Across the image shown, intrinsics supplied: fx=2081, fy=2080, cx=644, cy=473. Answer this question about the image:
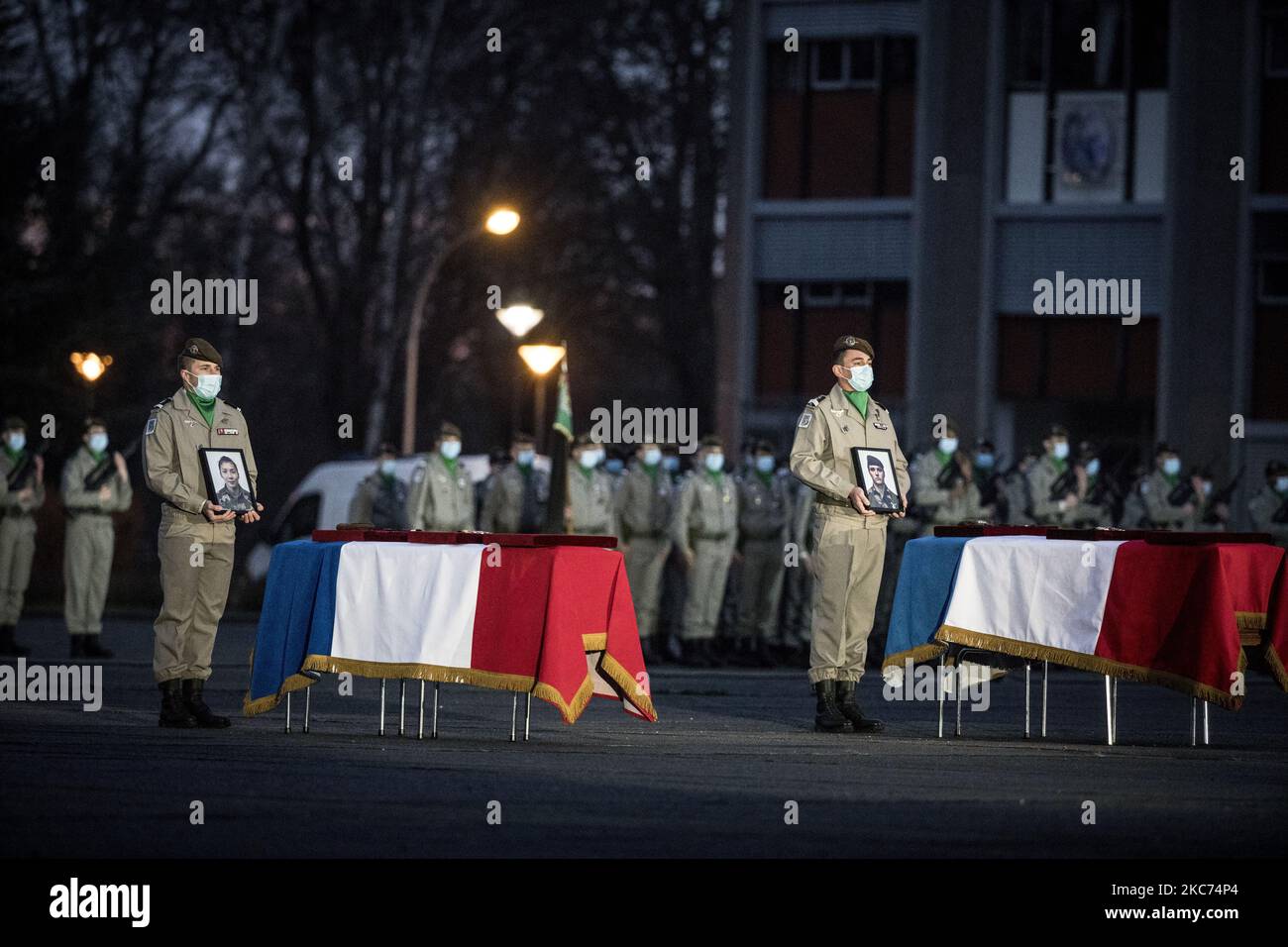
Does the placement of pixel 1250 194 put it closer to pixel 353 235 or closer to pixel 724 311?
pixel 724 311

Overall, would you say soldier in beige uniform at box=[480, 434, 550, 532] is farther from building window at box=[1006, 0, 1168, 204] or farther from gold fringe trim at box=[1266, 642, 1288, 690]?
building window at box=[1006, 0, 1168, 204]

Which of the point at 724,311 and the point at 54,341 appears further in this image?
the point at 724,311

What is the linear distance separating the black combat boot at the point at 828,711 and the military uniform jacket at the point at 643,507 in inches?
381

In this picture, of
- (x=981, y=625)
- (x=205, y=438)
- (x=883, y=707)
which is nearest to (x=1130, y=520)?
(x=883, y=707)

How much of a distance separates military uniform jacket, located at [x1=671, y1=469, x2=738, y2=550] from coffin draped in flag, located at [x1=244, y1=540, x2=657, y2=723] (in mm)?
9274

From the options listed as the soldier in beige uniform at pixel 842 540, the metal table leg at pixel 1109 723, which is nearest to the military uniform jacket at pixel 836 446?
the soldier in beige uniform at pixel 842 540

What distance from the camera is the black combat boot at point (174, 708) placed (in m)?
13.2

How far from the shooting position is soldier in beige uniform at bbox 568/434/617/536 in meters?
22.8

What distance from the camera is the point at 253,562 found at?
31547 millimetres

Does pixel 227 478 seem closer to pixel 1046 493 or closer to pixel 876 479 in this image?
pixel 876 479

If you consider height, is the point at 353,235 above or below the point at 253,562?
above

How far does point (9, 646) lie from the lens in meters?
20.8

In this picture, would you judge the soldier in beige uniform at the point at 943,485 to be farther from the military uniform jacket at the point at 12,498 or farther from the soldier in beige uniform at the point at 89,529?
the military uniform jacket at the point at 12,498
